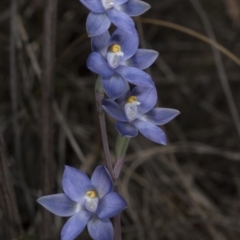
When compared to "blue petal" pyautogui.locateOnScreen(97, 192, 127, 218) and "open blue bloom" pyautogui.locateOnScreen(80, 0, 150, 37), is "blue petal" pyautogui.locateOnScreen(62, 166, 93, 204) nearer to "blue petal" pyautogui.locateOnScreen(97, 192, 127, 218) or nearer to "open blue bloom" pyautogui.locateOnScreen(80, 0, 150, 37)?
"blue petal" pyautogui.locateOnScreen(97, 192, 127, 218)

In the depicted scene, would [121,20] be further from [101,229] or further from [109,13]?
[101,229]

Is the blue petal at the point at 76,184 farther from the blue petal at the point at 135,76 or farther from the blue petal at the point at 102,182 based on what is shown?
the blue petal at the point at 135,76

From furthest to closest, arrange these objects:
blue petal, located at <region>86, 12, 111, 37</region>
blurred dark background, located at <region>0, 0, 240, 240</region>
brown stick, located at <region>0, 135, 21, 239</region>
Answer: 1. blurred dark background, located at <region>0, 0, 240, 240</region>
2. brown stick, located at <region>0, 135, 21, 239</region>
3. blue petal, located at <region>86, 12, 111, 37</region>

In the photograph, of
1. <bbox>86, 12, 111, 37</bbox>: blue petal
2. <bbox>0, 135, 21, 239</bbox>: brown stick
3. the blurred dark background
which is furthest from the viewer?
the blurred dark background

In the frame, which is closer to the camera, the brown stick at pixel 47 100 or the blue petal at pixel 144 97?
the blue petal at pixel 144 97

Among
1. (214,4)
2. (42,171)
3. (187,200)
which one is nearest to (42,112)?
(42,171)

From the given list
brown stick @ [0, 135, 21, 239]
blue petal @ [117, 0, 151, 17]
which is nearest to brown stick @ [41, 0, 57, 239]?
brown stick @ [0, 135, 21, 239]

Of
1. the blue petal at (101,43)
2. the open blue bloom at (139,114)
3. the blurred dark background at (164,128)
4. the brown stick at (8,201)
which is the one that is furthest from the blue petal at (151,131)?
the blurred dark background at (164,128)
